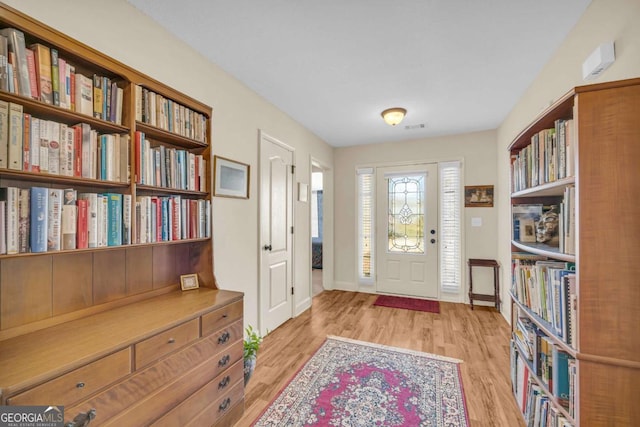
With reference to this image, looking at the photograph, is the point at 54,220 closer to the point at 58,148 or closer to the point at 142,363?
the point at 58,148

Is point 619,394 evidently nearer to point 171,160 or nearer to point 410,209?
point 171,160

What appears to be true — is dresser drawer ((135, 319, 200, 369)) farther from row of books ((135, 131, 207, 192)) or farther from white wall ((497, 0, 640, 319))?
white wall ((497, 0, 640, 319))

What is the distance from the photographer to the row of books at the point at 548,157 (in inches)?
47.8

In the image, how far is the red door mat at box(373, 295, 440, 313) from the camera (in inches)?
155

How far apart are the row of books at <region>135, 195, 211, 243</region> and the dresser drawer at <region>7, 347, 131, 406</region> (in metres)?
0.59

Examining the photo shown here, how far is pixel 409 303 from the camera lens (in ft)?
13.7

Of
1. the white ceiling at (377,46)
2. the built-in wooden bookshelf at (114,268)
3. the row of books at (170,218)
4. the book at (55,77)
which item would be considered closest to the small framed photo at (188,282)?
the built-in wooden bookshelf at (114,268)

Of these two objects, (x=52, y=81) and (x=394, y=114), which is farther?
(x=394, y=114)

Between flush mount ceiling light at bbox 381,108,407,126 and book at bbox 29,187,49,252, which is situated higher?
flush mount ceiling light at bbox 381,108,407,126

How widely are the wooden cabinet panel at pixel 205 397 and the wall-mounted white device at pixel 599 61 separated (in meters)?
2.77

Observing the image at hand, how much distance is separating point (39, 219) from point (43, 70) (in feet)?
2.00

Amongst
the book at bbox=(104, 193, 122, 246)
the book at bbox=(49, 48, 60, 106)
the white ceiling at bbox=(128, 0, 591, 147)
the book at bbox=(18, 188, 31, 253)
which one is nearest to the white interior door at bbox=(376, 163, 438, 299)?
the white ceiling at bbox=(128, 0, 591, 147)

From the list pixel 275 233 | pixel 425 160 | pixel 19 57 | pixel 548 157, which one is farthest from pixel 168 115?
pixel 425 160

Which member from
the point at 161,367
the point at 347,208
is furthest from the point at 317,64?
the point at 347,208
